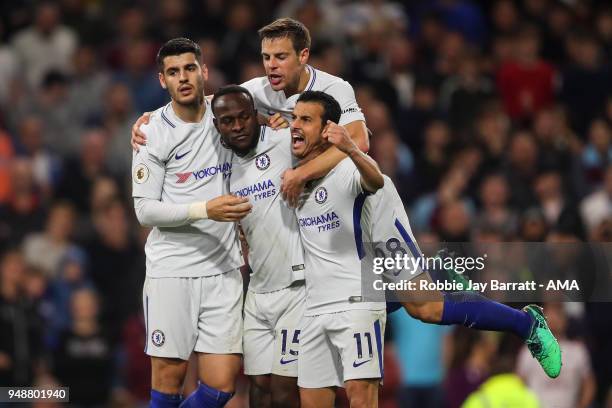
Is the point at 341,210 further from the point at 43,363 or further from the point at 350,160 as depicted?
the point at 43,363

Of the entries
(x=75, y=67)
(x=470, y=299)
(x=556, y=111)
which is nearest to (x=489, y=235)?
(x=556, y=111)

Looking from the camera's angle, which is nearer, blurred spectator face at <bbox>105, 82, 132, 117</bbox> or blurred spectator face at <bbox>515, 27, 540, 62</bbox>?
blurred spectator face at <bbox>105, 82, 132, 117</bbox>

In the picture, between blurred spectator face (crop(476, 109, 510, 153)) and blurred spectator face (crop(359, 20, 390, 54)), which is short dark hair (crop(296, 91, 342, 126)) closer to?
blurred spectator face (crop(476, 109, 510, 153))

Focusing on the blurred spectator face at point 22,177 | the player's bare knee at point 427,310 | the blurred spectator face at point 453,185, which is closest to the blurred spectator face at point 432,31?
the blurred spectator face at point 453,185

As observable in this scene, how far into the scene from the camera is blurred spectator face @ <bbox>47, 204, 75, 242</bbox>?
1295 cm

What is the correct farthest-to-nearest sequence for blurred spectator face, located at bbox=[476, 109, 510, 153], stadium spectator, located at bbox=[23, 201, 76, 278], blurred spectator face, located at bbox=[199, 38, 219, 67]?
blurred spectator face, located at bbox=[199, 38, 219, 67]
blurred spectator face, located at bbox=[476, 109, 510, 153]
stadium spectator, located at bbox=[23, 201, 76, 278]

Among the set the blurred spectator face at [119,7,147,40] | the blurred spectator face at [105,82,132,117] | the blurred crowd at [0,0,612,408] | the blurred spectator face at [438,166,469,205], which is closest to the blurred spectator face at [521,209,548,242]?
the blurred crowd at [0,0,612,408]

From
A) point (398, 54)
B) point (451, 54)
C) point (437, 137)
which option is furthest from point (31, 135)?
point (451, 54)

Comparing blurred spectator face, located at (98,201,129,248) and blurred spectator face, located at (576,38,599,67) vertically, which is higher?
blurred spectator face, located at (576,38,599,67)

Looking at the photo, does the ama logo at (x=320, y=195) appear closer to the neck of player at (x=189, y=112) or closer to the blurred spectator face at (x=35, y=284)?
the neck of player at (x=189, y=112)

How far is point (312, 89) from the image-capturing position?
874cm

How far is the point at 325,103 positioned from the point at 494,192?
16.4ft

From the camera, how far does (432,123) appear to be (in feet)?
45.4

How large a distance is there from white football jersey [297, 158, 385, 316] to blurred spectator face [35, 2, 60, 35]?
279 inches
